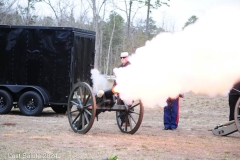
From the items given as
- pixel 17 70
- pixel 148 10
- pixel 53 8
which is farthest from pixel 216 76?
pixel 53 8

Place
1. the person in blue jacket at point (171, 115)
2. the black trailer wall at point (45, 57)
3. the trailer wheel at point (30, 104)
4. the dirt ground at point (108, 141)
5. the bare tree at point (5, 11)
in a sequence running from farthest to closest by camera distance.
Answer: the bare tree at point (5, 11) → the trailer wheel at point (30, 104) → the black trailer wall at point (45, 57) → the person in blue jacket at point (171, 115) → the dirt ground at point (108, 141)

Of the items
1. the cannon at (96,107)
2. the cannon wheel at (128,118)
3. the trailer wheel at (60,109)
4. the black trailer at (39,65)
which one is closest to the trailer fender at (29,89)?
the black trailer at (39,65)

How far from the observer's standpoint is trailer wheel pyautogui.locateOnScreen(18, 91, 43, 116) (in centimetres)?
1541

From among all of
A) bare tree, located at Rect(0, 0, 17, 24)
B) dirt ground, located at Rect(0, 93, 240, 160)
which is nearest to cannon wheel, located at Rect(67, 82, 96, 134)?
dirt ground, located at Rect(0, 93, 240, 160)

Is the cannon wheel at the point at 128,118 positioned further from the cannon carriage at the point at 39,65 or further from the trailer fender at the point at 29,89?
the trailer fender at the point at 29,89

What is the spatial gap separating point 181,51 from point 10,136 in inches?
166

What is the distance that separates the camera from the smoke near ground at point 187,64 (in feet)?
34.9

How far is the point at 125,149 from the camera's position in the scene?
9375mm

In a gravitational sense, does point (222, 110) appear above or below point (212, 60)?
below

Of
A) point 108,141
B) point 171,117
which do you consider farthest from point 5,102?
point 108,141

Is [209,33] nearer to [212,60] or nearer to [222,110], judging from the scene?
[212,60]

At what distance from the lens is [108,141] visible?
10344 mm

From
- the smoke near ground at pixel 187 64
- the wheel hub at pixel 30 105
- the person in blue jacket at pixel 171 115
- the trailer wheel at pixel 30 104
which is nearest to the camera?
the smoke near ground at pixel 187 64

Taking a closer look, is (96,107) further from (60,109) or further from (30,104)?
(60,109)
